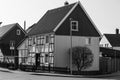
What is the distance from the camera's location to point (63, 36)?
1773 inches

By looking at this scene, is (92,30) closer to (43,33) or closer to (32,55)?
(43,33)

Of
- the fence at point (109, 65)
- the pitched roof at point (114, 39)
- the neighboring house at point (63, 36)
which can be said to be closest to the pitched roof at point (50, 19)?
the neighboring house at point (63, 36)

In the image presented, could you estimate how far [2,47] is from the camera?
71062mm

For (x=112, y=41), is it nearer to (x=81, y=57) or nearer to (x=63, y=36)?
(x=63, y=36)

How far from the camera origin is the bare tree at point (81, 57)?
4219cm

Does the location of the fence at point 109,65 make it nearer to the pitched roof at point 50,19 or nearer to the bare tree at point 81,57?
the bare tree at point 81,57

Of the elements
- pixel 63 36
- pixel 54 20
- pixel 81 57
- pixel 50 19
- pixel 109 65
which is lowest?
pixel 109 65

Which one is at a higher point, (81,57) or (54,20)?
(54,20)

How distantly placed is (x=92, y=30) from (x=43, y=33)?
24.1 feet

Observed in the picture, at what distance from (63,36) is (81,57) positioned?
15.0 ft

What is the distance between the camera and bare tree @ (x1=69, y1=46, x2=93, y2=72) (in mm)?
42188

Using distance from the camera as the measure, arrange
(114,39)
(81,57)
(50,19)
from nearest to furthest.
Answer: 1. (81,57)
2. (50,19)
3. (114,39)

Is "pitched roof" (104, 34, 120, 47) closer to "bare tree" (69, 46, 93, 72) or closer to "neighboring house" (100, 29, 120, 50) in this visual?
"neighboring house" (100, 29, 120, 50)

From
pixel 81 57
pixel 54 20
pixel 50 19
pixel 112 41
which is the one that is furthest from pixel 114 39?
pixel 81 57
